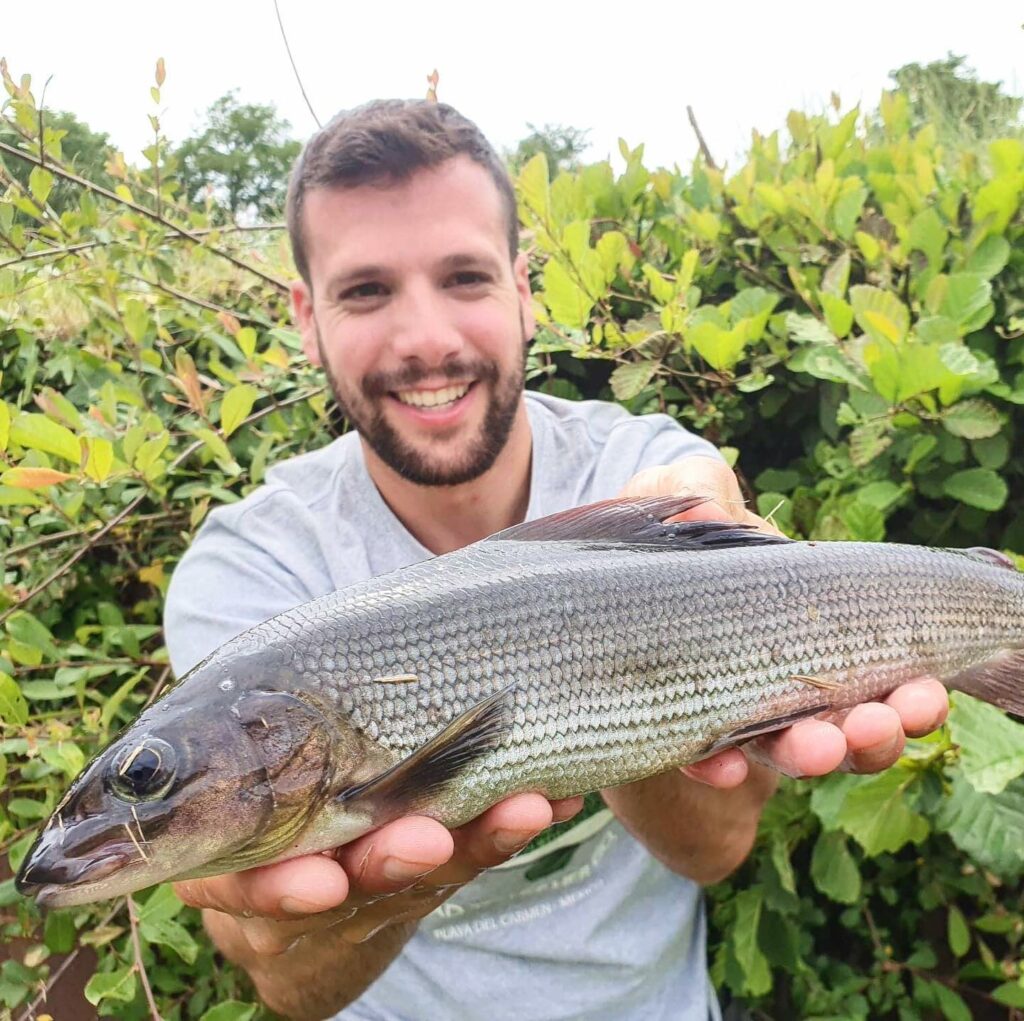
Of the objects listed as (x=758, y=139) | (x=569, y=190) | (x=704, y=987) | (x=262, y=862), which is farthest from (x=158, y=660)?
(x=758, y=139)

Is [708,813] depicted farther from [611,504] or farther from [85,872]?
[85,872]

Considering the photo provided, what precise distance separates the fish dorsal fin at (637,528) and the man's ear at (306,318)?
1.55 m

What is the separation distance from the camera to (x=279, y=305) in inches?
169

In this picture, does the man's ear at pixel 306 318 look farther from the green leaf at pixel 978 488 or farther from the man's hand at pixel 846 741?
the green leaf at pixel 978 488

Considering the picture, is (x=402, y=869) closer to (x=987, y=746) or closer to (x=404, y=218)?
(x=987, y=746)

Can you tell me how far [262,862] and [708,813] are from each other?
1400mm

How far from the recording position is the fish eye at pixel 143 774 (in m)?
1.32

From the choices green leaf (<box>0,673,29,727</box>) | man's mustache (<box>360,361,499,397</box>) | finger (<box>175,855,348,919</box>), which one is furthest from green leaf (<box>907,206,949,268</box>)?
green leaf (<box>0,673,29,727</box>)

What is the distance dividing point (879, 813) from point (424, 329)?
1968mm

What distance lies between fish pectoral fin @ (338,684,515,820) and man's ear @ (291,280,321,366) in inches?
75.0

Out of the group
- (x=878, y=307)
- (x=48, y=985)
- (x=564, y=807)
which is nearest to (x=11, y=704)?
(x=48, y=985)

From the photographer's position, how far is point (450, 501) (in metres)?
A: 2.80

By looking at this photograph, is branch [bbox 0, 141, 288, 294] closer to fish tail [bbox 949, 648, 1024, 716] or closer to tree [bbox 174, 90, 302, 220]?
fish tail [bbox 949, 648, 1024, 716]

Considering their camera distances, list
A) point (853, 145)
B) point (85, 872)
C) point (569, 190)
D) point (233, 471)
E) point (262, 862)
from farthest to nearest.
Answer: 1. point (853, 145)
2. point (569, 190)
3. point (233, 471)
4. point (262, 862)
5. point (85, 872)
